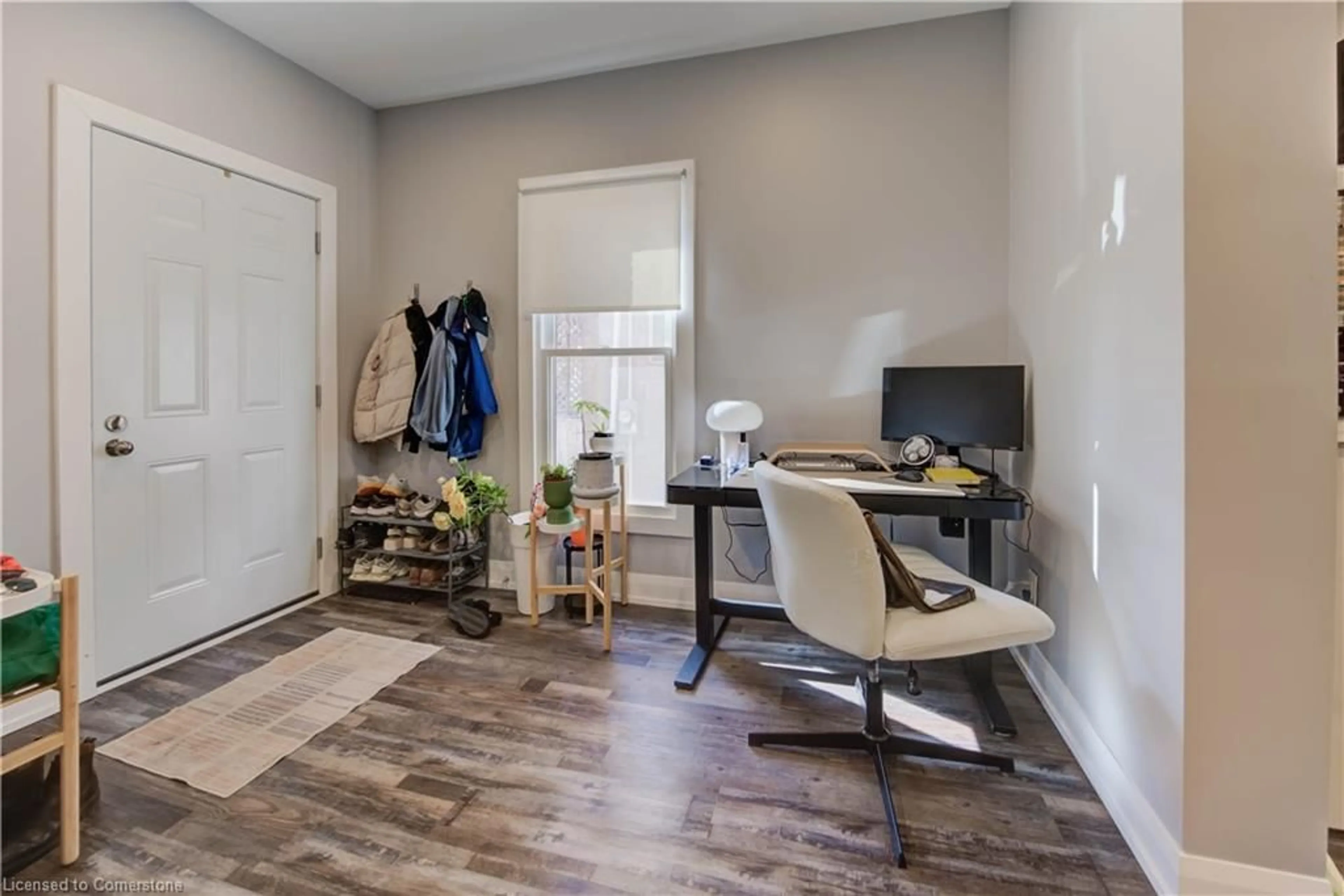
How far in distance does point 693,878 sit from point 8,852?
1533 millimetres

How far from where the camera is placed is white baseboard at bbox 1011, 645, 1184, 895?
1.27 metres

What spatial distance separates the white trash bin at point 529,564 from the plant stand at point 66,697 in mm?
1549

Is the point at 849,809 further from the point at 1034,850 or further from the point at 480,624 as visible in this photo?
the point at 480,624

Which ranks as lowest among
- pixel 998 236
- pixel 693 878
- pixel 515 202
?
pixel 693 878

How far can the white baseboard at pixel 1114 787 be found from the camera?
1.27 meters

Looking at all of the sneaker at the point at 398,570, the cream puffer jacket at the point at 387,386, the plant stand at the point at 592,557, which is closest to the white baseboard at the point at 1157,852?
the plant stand at the point at 592,557

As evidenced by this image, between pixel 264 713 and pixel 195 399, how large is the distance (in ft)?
4.40

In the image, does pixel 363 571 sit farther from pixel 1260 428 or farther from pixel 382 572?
pixel 1260 428

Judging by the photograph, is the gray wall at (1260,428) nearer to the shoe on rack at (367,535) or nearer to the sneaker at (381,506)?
the sneaker at (381,506)

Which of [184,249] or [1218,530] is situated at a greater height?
[184,249]

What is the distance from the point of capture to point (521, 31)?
2568 millimetres

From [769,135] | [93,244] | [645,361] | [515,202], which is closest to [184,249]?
[93,244]

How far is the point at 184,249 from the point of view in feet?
7.76

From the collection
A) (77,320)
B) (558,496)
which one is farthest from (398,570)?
(77,320)
